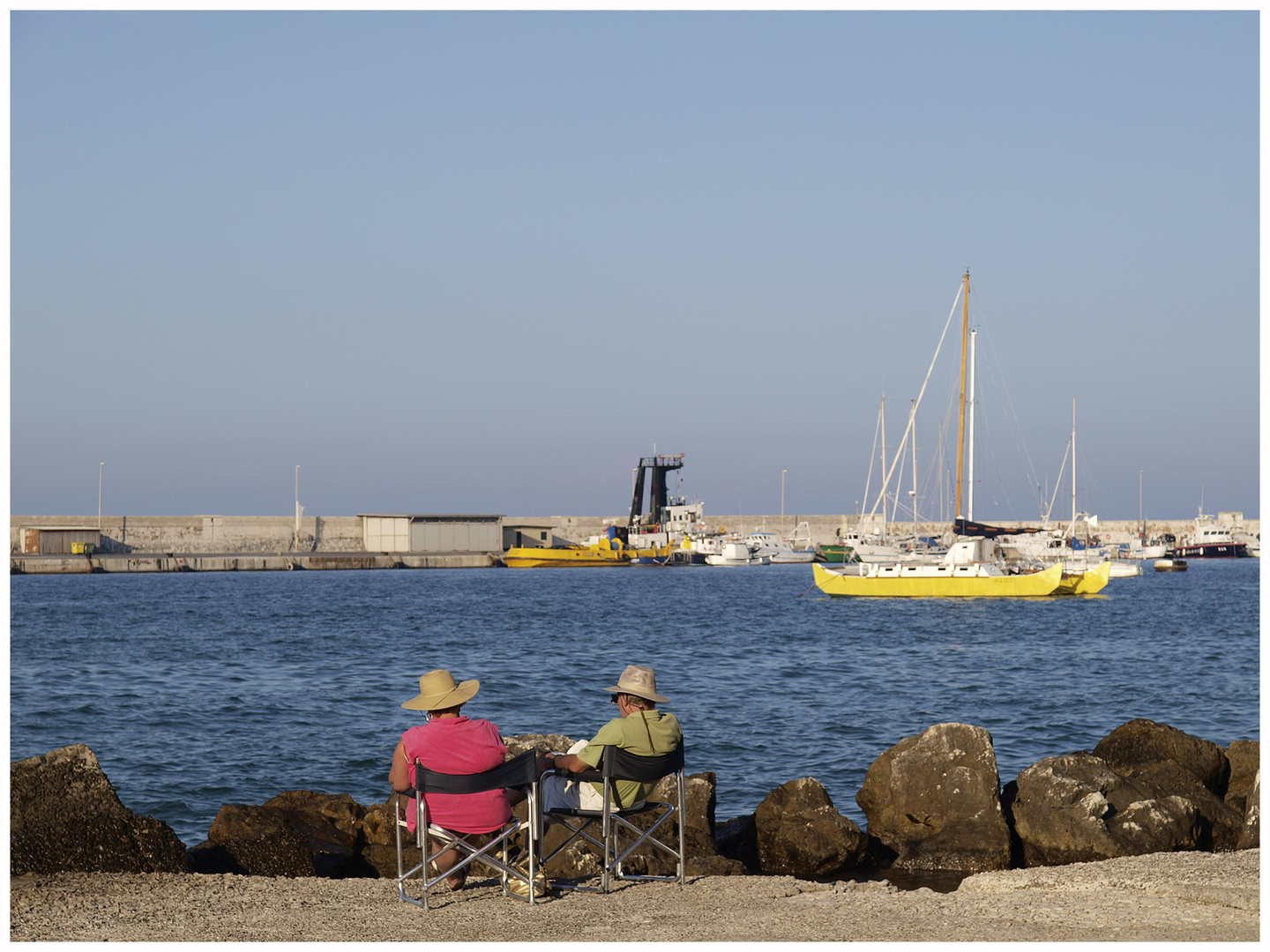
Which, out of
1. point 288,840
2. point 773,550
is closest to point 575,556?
point 773,550

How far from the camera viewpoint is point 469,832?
5.39 metres

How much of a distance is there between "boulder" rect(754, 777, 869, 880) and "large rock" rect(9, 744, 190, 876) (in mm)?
3583

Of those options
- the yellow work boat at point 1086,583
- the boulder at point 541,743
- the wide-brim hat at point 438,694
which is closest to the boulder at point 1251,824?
the boulder at point 541,743

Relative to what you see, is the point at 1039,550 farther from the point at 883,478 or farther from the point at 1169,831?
the point at 1169,831

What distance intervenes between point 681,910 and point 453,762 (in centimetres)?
116

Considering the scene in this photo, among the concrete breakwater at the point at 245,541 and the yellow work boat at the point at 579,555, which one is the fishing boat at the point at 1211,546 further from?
the yellow work boat at the point at 579,555

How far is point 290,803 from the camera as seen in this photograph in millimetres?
8125

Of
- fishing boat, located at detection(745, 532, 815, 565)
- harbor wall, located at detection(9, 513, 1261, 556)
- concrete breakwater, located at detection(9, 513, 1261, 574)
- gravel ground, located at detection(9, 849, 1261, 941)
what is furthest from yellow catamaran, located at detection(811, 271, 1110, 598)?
fishing boat, located at detection(745, 532, 815, 565)

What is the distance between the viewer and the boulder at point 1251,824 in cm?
708

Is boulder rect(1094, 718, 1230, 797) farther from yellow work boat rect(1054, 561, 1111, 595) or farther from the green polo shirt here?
yellow work boat rect(1054, 561, 1111, 595)

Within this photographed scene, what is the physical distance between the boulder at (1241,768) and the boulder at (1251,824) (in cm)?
129

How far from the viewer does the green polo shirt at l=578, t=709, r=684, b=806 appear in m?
5.62

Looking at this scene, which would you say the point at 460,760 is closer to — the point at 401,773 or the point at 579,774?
the point at 401,773

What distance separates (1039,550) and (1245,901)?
60.0m
